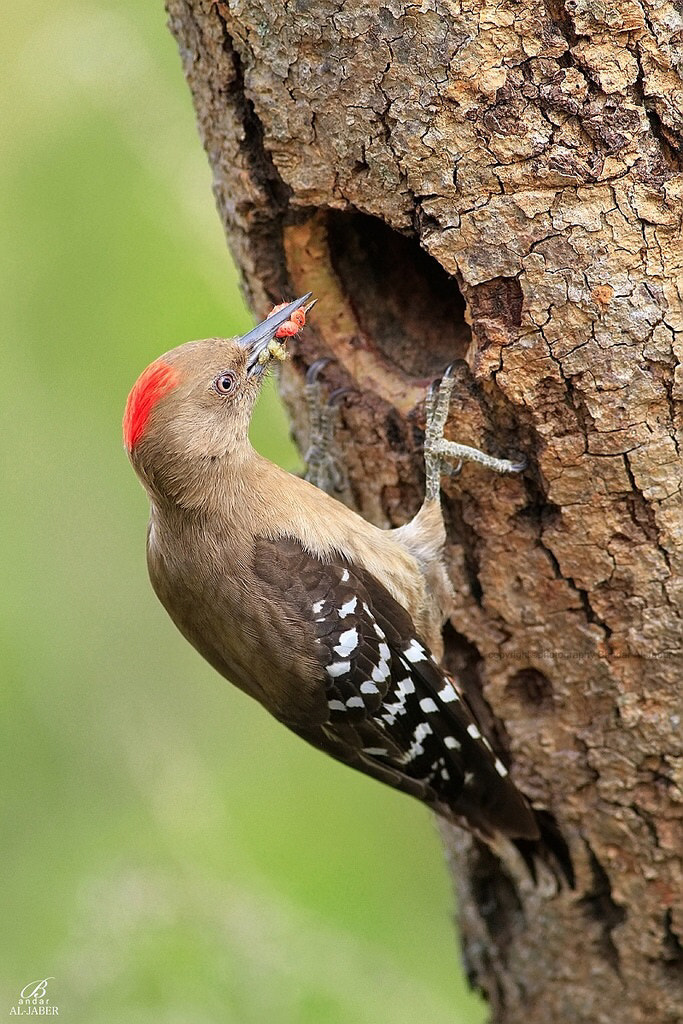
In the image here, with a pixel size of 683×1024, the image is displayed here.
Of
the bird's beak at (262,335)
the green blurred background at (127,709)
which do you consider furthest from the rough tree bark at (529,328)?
the green blurred background at (127,709)

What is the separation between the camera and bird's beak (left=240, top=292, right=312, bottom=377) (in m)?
3.15

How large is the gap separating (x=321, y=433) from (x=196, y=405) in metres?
0.44

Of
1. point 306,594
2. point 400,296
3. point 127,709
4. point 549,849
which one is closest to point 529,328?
point 400,296

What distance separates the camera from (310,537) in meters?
3.40

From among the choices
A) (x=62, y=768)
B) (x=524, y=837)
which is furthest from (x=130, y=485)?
(x=524, y=837)

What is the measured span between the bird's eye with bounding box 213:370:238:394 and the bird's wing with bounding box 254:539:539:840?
20.8 inches

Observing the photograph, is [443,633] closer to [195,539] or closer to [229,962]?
[195,539]

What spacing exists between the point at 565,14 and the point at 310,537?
1696mm

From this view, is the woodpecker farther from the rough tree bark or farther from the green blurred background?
the green blurred background

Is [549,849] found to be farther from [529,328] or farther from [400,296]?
[400,296]

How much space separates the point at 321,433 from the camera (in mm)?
3451

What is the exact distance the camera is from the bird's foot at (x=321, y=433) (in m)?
3.31
